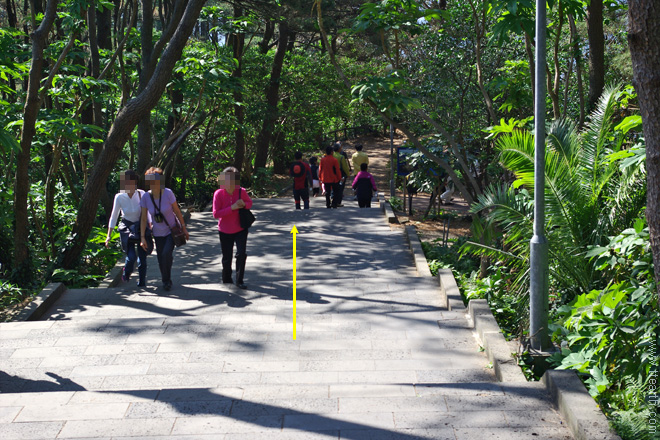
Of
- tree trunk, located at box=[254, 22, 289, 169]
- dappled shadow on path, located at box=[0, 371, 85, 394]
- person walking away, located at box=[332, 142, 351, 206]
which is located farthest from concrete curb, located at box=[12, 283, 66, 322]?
tree trunk, located at box=[254, 22, 289, 169]

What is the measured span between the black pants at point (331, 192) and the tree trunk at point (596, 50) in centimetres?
758

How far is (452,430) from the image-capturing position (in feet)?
13.0

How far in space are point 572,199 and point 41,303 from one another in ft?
20.4

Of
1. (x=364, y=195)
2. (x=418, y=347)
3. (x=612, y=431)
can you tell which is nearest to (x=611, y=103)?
(x=418, y=347)

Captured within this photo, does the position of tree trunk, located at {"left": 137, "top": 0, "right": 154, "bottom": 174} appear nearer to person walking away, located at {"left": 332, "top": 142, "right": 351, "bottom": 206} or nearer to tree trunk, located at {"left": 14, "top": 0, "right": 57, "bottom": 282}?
tree trunk, located at {"left": 14, "top": 0, "right": 57, "bottom": 282}

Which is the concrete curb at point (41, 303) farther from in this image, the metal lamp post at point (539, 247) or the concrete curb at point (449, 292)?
the metal lamp post at point (539, 247)

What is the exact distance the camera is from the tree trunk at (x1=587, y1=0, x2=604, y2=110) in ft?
31.6

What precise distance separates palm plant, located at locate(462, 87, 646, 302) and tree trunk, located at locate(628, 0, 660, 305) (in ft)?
9.59

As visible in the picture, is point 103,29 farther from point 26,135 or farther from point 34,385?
point 34,385

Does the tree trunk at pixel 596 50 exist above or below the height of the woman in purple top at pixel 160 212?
above

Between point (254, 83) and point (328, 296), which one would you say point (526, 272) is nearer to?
point (328, 296)

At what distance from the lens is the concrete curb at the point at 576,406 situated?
3.74 meters

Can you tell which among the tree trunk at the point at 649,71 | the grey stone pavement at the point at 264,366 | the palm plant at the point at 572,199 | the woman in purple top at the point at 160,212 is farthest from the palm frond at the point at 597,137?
the woman in purple top at the point at 160,212

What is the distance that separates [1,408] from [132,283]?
516 centimetres
